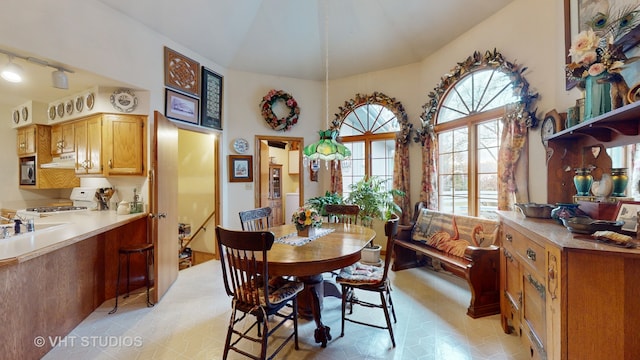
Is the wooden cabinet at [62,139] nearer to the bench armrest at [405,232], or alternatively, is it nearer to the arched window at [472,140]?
the bench armrest at [405,232]

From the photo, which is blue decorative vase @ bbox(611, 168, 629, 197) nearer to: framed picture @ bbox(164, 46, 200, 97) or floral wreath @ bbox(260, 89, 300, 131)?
floral wreath @ bbox(260, 89, 300, 131)

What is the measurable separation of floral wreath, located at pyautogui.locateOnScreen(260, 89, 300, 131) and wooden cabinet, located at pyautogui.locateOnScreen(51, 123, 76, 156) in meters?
2.62

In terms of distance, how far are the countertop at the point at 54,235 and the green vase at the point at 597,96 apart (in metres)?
3.46

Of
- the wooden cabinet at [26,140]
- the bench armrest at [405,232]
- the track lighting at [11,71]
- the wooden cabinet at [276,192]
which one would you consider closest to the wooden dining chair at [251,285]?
the bench armrest at [405,232]

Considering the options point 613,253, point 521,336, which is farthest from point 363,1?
point 521,336

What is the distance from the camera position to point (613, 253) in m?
1.07

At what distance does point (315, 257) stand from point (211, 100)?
3.33 meters

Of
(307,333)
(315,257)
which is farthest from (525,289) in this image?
(307,333)

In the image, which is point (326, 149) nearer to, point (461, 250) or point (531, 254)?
point (531, 254)

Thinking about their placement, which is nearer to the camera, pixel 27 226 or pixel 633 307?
pixel 633 307

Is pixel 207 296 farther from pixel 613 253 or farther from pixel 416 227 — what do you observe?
pixel 613 253

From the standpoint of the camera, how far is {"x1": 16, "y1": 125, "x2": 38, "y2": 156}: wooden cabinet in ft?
12.4

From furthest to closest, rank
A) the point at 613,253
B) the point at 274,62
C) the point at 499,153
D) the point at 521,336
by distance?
the point at 274,62
the point at 499,153
the point at 521,336
the point at 613,253

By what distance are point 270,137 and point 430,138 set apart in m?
2.67
